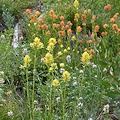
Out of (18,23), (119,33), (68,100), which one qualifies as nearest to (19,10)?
(18,23)

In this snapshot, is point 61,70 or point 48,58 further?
point 61,70

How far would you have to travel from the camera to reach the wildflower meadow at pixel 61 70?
2.71 m

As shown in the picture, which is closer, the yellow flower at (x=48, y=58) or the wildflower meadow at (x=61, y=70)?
the yellow flower at (x=48, y=58)

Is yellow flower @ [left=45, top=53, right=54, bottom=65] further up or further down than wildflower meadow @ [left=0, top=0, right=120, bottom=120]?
further up

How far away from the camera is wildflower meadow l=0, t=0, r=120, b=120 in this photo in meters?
2.71

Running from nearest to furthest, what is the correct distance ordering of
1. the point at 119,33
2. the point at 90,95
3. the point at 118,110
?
the point at 118,110
the point at 90,95
the point at 119,33

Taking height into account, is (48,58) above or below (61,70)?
above

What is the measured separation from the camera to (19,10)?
21.5 ft

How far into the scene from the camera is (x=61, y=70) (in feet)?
11.3

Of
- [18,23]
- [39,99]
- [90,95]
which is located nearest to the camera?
[90,95]

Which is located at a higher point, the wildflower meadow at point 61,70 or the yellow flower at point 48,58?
the yellow flower at point 48,58

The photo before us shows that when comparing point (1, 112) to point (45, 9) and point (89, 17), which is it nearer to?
point (89, 17)

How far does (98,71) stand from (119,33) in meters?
0.97

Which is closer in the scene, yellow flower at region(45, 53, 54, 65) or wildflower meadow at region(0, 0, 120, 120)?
yellow flower at region(45, 53, 54, 65)
